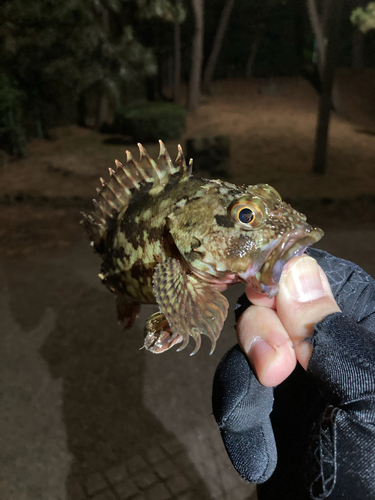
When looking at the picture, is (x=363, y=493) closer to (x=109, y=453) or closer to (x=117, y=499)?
(x=117, y=499)

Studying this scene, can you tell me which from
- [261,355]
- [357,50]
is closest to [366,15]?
[357,50]

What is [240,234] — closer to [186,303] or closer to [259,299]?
[259,299]

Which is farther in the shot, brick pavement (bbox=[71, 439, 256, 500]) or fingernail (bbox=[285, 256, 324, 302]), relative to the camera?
brick pavement (bbox=[71, 439, 256, 500])

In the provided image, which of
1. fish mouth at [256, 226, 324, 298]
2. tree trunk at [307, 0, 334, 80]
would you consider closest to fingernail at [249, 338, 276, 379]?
fish mouth at [256, 226, 324, 298]

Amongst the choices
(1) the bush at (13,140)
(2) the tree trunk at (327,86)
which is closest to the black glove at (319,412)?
(2) the tree trunk at (327,86)

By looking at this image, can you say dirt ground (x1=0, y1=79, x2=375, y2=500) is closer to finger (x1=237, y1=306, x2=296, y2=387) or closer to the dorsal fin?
finger (x1=237, y1=306, x2=296, y2=387)

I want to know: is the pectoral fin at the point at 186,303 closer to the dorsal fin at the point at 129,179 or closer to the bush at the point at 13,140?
the dorsal fin at the point at 129,179
